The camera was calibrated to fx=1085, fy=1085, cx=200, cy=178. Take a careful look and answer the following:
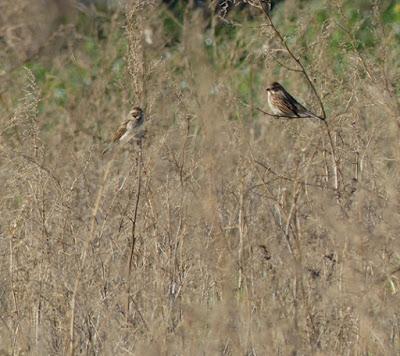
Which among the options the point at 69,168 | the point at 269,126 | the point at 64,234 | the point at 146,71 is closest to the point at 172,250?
the point at 64,234

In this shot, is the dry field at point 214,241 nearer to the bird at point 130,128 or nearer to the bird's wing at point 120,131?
the bird at point 130,128

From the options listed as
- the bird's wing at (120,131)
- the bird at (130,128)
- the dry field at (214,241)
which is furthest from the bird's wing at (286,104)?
the bird's wing at (120,131)

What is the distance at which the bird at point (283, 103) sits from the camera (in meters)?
5.03

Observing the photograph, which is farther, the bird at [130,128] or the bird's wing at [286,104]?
the bird at [130,128]

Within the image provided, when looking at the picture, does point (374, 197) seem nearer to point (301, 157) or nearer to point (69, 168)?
point (301, 157)

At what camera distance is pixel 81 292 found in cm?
378

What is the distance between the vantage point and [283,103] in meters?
5.39

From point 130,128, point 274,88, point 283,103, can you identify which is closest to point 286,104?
point 283,103

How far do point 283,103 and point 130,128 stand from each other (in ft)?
2.86

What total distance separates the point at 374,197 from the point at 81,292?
1065 millimetres

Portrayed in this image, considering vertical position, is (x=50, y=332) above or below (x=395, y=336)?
below

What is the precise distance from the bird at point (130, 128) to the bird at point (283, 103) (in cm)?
69

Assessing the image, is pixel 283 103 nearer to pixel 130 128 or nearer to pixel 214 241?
pixel 130 128

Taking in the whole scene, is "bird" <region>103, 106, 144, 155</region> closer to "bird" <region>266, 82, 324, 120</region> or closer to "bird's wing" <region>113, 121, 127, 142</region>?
"bird's wing" <region>113, 121, 127, 142</region>
